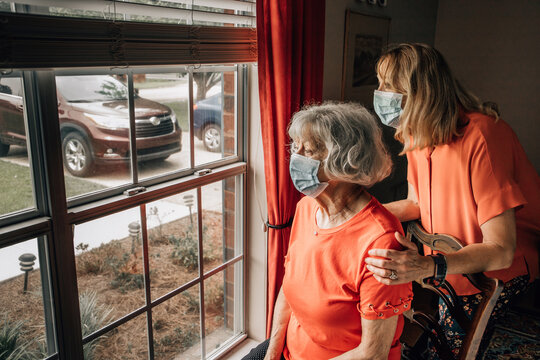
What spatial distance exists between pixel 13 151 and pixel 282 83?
3.66 ft

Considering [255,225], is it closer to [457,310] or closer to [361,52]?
[457,310]

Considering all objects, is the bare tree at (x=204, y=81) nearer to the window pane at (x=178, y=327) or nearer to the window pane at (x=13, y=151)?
the window pane at (x=13, y=151)

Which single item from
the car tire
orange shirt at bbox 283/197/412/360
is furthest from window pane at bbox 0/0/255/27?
orange shirt at bbox 283/197/412/360

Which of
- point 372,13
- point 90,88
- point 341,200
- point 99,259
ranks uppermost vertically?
point 372,13

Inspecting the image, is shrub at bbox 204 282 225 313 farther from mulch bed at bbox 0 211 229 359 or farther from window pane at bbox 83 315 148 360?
window pane at bbox 83 315 148 360

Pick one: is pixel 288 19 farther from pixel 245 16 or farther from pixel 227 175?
pixel 227 175

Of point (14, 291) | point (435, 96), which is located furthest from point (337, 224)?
point (14, 291)

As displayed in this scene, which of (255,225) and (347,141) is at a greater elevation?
(347,141)

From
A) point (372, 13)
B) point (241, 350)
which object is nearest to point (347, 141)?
point (241, 350)

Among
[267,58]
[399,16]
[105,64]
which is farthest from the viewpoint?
[399,16]

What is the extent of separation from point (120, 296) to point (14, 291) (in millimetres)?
440

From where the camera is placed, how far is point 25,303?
149cm

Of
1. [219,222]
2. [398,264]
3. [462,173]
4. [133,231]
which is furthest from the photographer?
[219,222]

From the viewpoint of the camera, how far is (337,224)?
4.62ft
